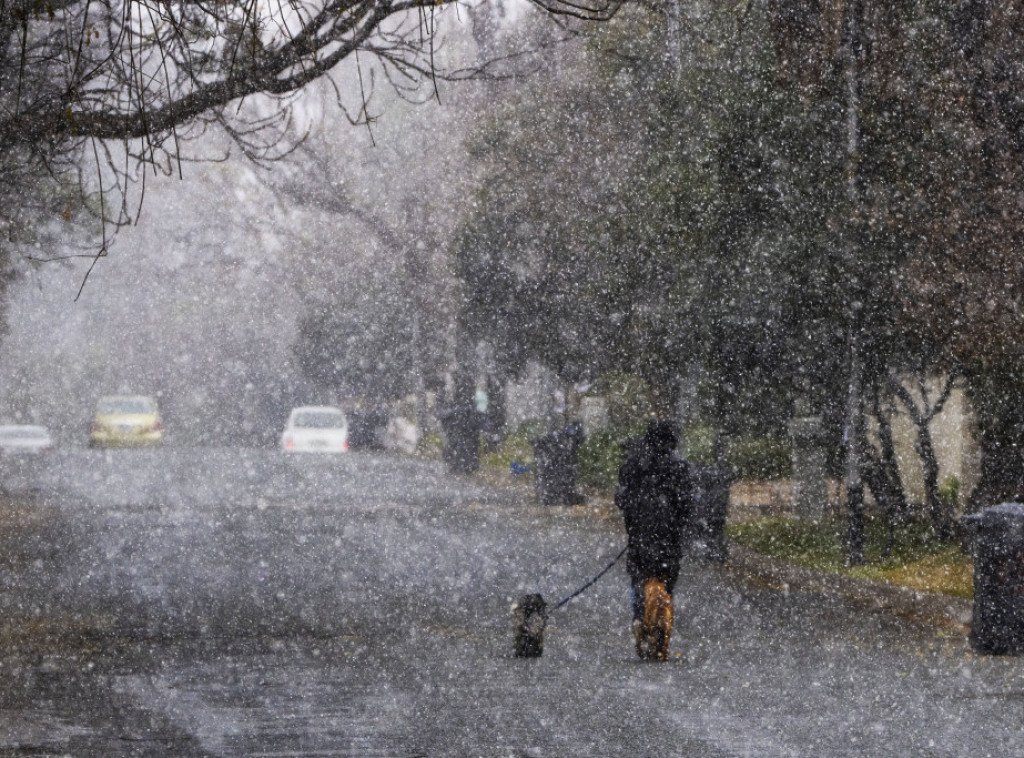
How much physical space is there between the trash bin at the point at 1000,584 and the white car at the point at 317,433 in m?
37.6

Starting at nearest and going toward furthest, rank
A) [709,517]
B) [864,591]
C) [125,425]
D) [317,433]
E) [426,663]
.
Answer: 1. [426,663]
2. [864,591]
3. [709,517]
4. [317,433]
5. [125,425]

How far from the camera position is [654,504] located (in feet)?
37.8

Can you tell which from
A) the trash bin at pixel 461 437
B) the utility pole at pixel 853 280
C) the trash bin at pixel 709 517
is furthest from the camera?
the trash bin at pixel 461 437

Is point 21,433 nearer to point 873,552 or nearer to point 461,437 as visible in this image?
point 461,437

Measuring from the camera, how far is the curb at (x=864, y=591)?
13297 millimetres

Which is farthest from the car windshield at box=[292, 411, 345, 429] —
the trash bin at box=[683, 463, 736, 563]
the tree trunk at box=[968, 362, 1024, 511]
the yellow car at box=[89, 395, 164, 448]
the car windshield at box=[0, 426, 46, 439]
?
the tree trunk at box=[968, 362, 1024, 511]

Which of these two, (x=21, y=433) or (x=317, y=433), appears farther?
(x=21, y=433)

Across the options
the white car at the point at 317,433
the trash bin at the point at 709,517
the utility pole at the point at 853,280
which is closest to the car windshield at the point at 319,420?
the white car at the point at 317,433

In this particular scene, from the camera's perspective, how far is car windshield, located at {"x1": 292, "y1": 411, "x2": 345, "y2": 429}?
1898 inches

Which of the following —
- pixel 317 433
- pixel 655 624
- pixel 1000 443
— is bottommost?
pixel 655 624

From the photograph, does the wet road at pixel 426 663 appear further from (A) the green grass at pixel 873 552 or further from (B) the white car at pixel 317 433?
(B) the white car at pixel 317 433

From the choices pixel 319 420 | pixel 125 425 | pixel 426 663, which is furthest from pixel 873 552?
pixel 125 425

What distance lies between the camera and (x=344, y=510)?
26.8 metres

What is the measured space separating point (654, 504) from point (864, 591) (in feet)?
14.5
